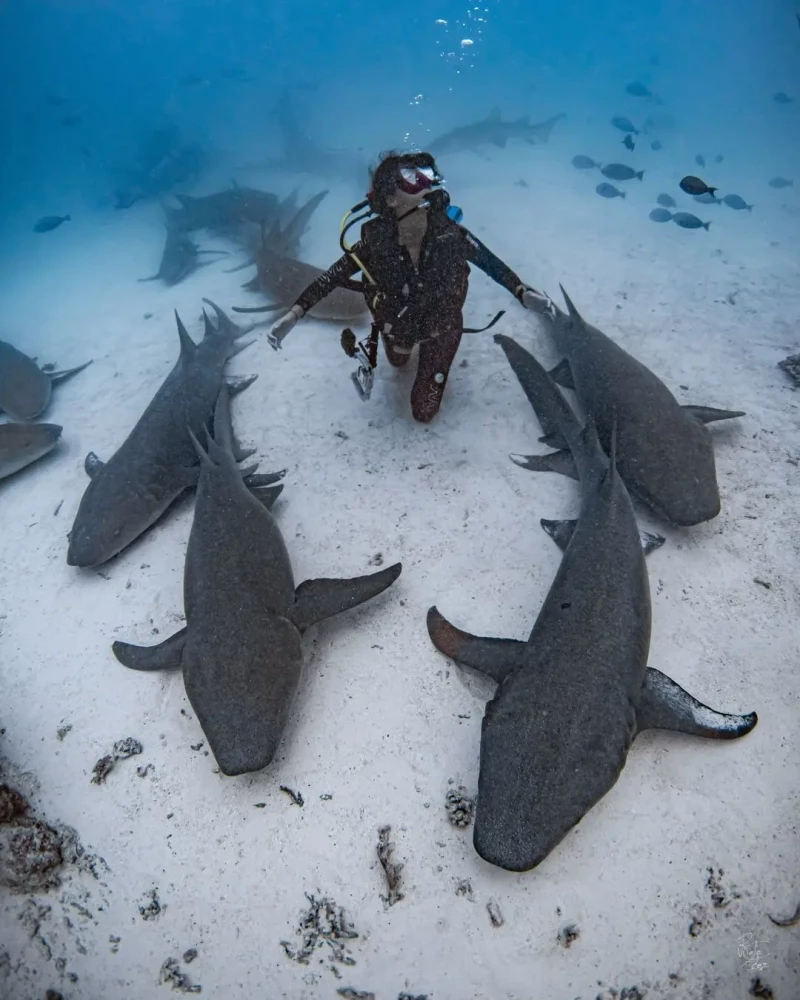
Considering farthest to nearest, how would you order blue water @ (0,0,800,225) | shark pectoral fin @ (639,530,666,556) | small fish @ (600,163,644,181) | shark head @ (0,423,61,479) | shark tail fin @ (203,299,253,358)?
1. blue water @ (0,0,800,225)
2. small fish @ (600,163,644,181)
3. shark tail fin @ (203,299,253,358)
4. shark head @ (0,423,61,479)
5. shark pectoral fin @ (639,530,666,556)

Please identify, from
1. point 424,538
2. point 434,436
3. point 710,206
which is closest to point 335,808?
point 424,538

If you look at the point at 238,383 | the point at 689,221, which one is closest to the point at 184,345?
the point at 238,383

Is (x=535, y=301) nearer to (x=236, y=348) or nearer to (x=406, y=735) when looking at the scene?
(x=406, y=735)

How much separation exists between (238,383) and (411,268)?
2.99 metres

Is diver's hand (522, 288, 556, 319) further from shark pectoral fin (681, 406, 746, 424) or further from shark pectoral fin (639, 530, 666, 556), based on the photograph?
shark pectoral fin (639, 530, 666, 556)

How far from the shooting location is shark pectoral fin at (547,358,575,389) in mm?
6340

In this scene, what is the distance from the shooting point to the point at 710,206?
43.6 feet

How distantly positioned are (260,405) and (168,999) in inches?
215

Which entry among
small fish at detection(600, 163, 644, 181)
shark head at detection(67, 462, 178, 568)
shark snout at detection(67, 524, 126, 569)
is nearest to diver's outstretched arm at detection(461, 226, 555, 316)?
shark head at detection(67, 462, 178, 568)

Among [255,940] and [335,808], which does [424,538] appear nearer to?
[335,808]

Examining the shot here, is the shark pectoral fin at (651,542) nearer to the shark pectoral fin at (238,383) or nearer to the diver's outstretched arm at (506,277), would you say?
the diver's outstretched arm at (506,277)

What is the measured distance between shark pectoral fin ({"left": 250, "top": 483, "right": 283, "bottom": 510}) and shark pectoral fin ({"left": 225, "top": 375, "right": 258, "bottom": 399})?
218 centimetres

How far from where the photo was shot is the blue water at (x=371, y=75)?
2216 centimetres

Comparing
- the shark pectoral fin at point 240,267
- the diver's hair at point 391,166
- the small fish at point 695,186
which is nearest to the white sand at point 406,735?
the diver's hair at point 391,166
